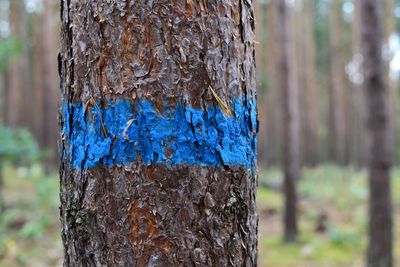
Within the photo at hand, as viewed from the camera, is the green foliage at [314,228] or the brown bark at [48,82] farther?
the brown bark at [48,82]

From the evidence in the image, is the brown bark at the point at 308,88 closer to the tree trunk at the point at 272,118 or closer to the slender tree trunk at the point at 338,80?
the slender tree trunk at the point at 338,80

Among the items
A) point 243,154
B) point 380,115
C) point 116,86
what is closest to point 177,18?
point 116,86

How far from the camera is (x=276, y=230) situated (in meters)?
9.65

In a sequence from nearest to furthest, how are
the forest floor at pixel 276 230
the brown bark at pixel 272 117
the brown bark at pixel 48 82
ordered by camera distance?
the forest floor at pixel 276 230, the brown bark at pixel 48 82, the brown bark at pixel 272 117

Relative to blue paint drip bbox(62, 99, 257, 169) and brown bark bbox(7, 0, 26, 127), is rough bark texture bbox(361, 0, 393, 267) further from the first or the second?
brown bark bbox(7, 0, 26, 127)

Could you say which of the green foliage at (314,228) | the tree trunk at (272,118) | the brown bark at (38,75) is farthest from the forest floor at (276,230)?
the tree trunk at (272,118)

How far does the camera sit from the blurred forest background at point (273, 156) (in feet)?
25.0

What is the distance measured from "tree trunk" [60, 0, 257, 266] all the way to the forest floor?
5945 millimetres

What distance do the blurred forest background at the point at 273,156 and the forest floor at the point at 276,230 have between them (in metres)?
0.02

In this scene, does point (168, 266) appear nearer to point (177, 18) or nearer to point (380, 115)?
point (177, 18)

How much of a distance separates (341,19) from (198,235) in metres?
26.2

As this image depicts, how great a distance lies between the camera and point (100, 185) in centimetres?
114

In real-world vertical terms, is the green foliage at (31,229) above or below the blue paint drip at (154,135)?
below

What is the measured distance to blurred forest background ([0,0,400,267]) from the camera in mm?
7621
